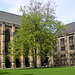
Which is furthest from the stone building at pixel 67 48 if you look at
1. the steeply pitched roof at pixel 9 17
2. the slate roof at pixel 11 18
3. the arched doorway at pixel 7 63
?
the steeply pitched roof at pixel 9 17

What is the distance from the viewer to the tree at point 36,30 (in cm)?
2633

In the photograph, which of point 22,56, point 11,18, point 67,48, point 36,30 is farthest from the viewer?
point 11,18

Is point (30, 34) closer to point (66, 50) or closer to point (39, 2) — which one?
point (39, 2)

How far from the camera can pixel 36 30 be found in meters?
27.5

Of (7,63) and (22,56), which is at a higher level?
(22,56)

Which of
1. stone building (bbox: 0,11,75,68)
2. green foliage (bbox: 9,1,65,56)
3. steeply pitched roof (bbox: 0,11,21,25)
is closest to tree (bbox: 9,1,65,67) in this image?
green foliage (bbox: 9,1,65,56)

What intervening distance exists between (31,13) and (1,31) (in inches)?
526

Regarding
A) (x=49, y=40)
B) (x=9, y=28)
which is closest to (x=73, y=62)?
(x=49, y=40)

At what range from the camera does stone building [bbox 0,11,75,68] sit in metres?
37.7

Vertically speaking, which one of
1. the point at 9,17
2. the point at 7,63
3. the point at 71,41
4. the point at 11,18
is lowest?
the point at 7,63

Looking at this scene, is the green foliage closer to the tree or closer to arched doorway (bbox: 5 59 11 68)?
the tree

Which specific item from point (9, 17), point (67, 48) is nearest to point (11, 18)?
point (9, 17)

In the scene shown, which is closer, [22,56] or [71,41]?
[22,56]

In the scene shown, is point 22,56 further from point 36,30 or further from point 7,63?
point 36,30
